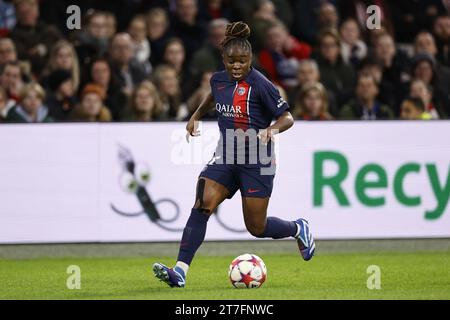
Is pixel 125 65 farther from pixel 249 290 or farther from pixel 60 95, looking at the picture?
pixel 249 290

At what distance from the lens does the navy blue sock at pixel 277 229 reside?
10.6 metres

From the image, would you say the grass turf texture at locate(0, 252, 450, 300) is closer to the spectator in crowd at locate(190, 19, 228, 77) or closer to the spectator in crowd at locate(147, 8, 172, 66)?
the spectator in crowd at locate(190, 19, 228, 77)

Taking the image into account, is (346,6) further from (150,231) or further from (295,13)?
(150,231)

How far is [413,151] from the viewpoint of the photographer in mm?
13781

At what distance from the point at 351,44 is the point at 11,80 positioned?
4.85 meters

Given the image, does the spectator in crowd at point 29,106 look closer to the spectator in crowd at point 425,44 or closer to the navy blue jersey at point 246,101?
the navy blue jersey at point 246,101

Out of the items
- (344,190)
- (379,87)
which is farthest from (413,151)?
(379,87)

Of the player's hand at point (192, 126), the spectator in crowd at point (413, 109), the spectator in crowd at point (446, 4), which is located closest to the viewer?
the player's hand at point (192, 126)

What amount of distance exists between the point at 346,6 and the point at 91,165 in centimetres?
588

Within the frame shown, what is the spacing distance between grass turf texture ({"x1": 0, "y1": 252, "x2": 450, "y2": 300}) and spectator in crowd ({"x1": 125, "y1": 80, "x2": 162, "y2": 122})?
1.81m

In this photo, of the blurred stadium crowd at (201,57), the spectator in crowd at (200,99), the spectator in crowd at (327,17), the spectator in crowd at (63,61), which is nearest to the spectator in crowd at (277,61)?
the blurred stadium crowd at (201,57)

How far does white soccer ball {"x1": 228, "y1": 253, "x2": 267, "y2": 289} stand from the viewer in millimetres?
10188

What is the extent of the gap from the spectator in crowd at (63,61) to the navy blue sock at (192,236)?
532 cm

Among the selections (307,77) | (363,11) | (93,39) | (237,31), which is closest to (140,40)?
(93,39)
